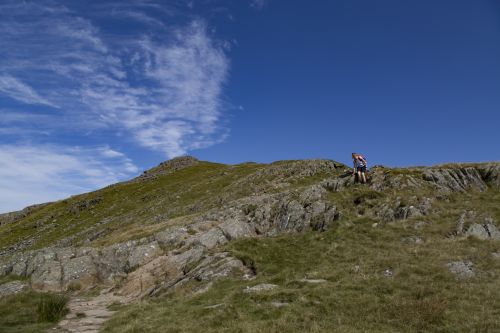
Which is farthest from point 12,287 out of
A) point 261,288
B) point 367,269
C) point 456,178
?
point 456,178

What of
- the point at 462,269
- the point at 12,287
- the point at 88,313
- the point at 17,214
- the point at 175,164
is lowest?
the point at 88,313

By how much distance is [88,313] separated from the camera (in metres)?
25.3

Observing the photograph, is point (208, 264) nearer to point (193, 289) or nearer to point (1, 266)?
point (193, 289)

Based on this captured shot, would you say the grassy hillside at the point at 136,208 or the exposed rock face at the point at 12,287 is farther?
the grassy hillside at the point at 136,208

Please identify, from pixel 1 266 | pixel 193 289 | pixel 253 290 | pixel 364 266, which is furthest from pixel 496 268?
pixel 1 266

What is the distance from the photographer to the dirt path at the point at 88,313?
2097 centimetres

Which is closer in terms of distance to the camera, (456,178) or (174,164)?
(456,178)

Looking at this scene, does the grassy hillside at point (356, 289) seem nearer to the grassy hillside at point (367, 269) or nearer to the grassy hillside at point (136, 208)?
the grassy hillside at point (367, 269)

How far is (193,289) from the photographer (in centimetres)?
2586

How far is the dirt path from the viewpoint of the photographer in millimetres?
20969

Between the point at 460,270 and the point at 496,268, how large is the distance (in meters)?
2.03

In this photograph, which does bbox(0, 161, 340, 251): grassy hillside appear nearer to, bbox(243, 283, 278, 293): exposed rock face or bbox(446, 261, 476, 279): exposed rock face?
bbox(243, 283, 278, 293): exposed rock face

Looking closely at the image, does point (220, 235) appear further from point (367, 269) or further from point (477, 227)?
point (477, 227)

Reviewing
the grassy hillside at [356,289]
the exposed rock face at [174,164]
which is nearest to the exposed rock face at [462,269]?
the grassy hillside at [356,289]
